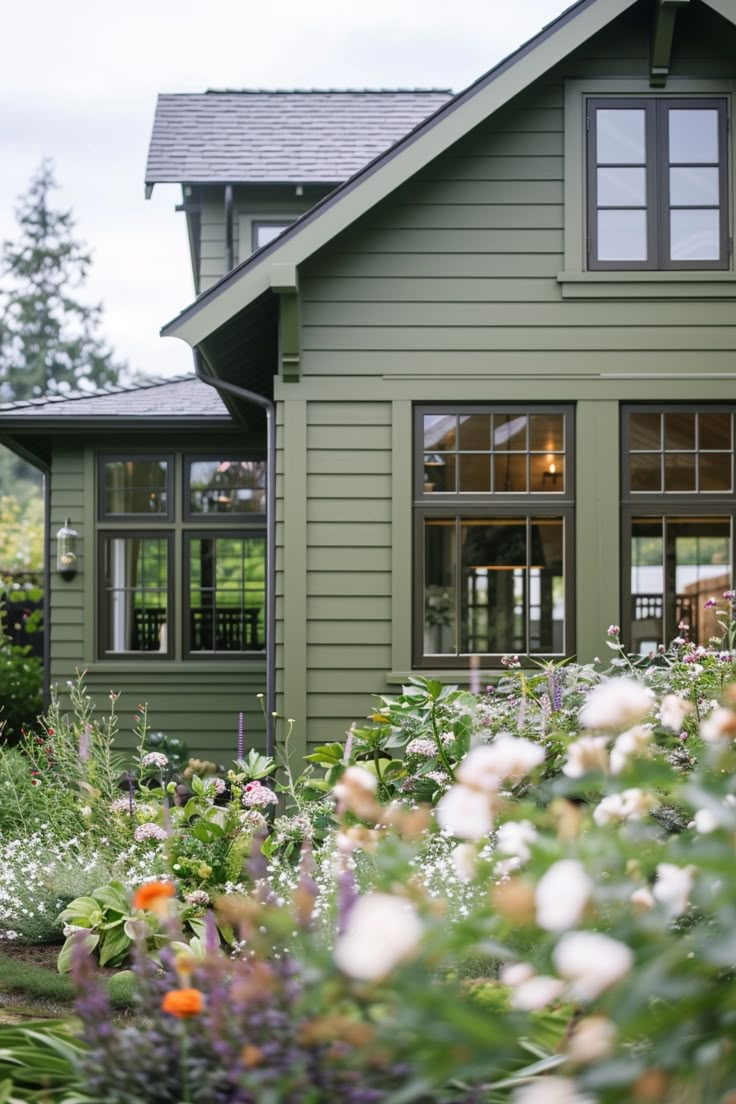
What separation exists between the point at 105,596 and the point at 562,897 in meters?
8.17

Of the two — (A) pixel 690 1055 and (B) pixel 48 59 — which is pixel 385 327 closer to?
(A) pixel 690 1055

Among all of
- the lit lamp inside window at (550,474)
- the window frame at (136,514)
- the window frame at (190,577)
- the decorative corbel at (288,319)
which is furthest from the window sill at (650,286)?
the window frame at (136,514)

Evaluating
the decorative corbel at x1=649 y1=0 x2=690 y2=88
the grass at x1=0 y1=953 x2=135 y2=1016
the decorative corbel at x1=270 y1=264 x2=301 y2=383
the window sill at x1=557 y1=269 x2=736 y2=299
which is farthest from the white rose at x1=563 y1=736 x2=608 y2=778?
the decorative corbel at x1=649 y1=0 x2=690 y2=88

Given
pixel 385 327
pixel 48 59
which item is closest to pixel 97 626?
pixel 385 327

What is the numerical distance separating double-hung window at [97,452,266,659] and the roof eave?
10.4 ft

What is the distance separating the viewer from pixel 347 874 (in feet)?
5.91

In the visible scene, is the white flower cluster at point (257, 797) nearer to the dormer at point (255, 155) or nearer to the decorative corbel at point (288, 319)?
the decorative corbel at point (288, 319)

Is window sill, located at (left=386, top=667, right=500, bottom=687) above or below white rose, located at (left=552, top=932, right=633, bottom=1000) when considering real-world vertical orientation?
below

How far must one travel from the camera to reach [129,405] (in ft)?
29.5

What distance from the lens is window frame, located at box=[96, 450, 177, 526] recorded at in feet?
29.4

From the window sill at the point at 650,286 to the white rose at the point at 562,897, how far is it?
Result: 5.73m

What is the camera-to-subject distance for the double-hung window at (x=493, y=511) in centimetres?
650

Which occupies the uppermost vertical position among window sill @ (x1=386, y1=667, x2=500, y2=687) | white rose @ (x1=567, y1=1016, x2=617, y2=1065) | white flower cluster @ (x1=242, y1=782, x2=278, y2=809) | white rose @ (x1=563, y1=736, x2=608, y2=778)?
white rose @ (x1=563, y1=736, x2=608, y2=778)

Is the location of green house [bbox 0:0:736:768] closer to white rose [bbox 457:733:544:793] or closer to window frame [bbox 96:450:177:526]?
window frame [bbox 96:450:177:526]
